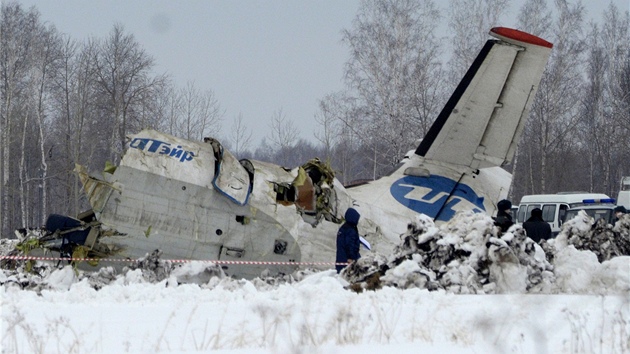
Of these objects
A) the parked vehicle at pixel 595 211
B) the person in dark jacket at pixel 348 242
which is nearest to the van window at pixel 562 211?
the parked vehicle at pixel 595 211

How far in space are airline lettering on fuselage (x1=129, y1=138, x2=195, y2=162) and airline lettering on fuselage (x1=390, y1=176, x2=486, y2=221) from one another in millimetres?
3875

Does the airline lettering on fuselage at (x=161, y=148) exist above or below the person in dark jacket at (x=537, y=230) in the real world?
above

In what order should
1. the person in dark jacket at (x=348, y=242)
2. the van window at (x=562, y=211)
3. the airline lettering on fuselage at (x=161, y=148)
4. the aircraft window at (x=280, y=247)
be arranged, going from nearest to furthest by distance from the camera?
1. the person in dark jacket at (x=348, y=242)
2. the airline lettering on fuselage at (x=161, y=148)
3. the aircraft window at (x=280, y=247)
4. the van window at (x=562, y=211)

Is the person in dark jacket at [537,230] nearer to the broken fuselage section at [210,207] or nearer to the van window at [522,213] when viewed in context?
the broken fuselage section at [210,207]

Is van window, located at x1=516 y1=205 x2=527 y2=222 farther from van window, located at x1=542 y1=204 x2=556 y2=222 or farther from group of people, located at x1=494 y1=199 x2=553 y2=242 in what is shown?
group of people, located at x1=494 y1=199 x2=553 y2=242

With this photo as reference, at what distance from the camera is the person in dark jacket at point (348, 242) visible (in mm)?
11320

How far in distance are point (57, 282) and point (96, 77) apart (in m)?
24.7

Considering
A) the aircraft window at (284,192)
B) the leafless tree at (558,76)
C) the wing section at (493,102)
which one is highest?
the leafless tree at (558,76)

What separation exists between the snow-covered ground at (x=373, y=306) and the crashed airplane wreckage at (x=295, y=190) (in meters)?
0.48

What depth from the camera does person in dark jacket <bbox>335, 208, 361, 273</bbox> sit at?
11.3 m

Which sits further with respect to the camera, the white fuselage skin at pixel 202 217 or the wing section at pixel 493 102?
the wing section at pixel 493 102

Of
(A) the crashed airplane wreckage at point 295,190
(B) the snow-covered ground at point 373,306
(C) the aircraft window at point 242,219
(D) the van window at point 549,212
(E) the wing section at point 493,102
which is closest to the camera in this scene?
(B) the snow-covered ground at point 373,306

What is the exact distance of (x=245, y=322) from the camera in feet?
19.4

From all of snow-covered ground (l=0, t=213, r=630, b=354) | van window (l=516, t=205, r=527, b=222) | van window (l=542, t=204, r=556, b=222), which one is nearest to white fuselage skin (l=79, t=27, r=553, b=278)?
snow-covered ground (l=0, t=213, r=630, b=354)
